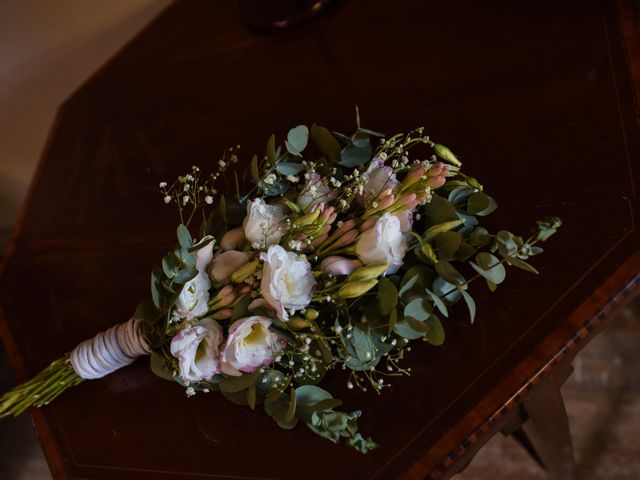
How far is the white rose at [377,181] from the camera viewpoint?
0.76 meters

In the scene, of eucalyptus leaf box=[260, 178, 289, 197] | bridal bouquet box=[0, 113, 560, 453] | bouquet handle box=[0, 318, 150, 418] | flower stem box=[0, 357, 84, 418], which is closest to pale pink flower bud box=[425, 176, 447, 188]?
bridal bouquet box=[0, 113, 560, 453]

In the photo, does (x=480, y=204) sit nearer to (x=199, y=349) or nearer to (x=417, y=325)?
(x=417, y=325)

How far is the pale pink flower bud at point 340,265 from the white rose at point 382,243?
0.04 feet

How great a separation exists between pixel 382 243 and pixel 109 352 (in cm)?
47

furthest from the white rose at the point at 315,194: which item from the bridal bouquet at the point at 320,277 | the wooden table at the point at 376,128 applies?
the wooden table at the point at 376,128

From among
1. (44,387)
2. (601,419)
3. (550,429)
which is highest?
(44,387)

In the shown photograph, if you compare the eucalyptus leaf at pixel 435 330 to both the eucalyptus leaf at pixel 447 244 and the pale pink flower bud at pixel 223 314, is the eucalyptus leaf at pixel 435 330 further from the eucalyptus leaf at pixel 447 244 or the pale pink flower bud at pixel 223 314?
the pale pink flower bud at pixel 223 314

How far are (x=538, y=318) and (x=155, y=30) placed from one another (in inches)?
38.0

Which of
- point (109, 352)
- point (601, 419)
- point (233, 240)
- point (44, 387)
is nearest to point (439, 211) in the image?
point (233, 240)

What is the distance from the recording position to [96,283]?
1.10 meters

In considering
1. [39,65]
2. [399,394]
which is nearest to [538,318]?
[399,394]

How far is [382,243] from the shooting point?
696mm

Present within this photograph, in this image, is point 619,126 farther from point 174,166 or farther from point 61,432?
point 61,432

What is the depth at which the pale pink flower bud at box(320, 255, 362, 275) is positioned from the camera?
2.36 ft
